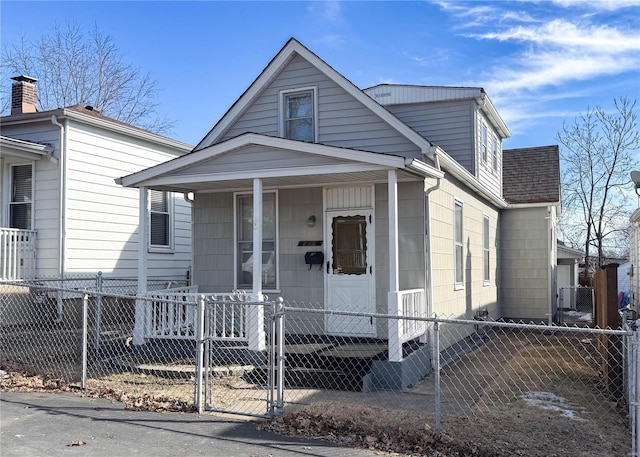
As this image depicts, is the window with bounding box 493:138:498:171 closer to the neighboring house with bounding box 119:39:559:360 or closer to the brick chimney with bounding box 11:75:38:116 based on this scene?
the neighboring house with bounding box 119:39:559:360

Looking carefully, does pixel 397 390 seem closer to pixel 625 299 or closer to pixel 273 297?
pixel 273 297

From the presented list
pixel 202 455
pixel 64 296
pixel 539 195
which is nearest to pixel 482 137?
pixel 539 195

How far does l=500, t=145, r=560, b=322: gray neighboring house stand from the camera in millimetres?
15828

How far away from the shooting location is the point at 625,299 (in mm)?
24484

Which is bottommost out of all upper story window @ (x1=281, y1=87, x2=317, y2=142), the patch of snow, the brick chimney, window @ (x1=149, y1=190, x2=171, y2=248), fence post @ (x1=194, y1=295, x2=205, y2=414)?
the patch of snow

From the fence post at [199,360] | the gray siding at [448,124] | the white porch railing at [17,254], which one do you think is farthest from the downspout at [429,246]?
the white porch railing at [17,254]

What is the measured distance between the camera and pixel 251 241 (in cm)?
1078

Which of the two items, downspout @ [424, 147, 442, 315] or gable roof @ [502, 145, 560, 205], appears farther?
gable roof @ [502, 145, 560, 205]

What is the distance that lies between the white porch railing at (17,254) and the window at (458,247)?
8947 mm

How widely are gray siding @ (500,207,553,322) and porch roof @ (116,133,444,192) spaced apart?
827 centimetres

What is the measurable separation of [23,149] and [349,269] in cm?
725

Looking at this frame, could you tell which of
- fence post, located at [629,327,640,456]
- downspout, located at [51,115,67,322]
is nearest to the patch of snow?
fence post, located at [629,327,640,456]

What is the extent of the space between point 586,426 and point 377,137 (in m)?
6.09

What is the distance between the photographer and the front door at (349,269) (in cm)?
972
